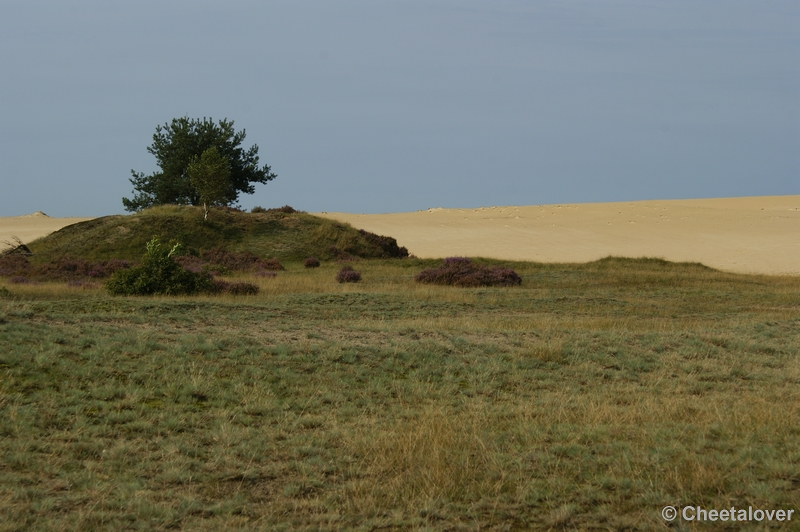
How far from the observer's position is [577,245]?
51719mm

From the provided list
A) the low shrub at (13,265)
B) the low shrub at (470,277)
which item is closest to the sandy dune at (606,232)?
the low shrub at (470,277)

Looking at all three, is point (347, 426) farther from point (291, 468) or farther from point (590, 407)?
point (590, 407)

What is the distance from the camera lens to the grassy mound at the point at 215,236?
36.4 metres

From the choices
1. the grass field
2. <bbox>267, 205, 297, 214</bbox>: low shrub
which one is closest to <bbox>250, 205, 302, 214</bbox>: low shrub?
<bbox>267, 205, 297, 214</bbox>: low shrub

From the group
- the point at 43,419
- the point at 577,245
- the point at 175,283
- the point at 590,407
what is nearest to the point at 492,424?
the point at 590,407

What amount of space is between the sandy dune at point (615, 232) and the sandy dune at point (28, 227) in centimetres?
2853

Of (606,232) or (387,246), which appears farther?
(606,232)

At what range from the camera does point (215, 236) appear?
129 ft

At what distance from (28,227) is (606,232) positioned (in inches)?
2204

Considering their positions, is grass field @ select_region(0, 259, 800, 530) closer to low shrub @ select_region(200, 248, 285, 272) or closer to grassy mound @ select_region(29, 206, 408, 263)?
low shrub @ select_region(200, 248, 285, 272)

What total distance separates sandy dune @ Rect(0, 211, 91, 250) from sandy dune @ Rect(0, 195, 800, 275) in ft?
0.33

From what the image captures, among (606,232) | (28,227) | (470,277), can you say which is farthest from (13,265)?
(28,227)

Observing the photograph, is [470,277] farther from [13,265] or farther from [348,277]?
[13,265]

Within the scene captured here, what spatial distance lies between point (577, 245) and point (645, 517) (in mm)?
47618
